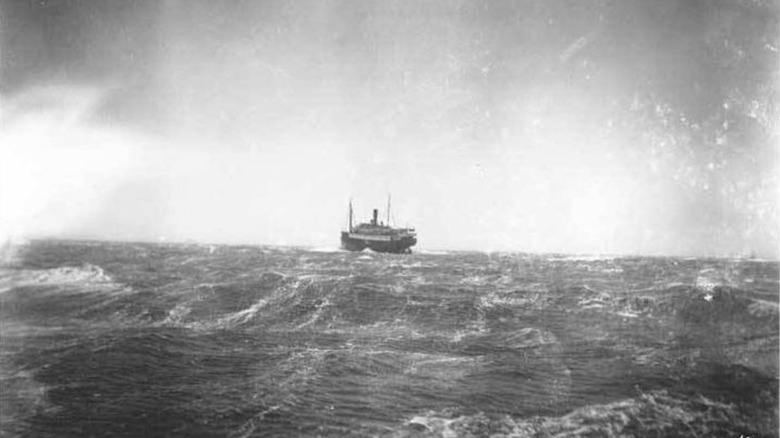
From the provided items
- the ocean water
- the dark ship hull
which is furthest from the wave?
the dark ship hull

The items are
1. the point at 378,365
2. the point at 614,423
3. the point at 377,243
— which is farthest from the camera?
the point at 377,243

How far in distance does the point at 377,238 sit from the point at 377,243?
123 centimetres

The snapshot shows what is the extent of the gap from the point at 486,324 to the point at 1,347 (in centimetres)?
2422

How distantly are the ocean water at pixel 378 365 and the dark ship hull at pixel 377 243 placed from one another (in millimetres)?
78203

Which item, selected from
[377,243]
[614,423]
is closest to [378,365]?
[614,423]

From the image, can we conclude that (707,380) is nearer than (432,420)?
No

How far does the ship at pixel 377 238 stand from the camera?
117 m

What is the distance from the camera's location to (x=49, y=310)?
30.2 metres

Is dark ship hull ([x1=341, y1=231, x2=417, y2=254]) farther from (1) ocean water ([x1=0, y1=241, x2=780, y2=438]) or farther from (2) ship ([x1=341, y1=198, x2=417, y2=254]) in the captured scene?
(1) ocean water ([x1=0, y1=241, x2=780, y2=438])

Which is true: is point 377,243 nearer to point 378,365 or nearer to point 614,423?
point 378,365

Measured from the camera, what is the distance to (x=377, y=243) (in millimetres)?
117188

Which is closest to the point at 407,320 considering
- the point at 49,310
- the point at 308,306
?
the point at 308,306

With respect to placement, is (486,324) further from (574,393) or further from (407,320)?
(574,393)

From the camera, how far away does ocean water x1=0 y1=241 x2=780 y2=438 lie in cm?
1532
